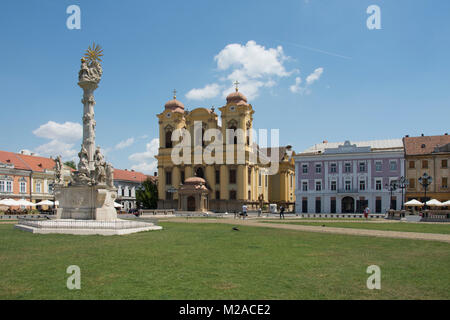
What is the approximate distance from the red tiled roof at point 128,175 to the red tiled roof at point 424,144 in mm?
60801

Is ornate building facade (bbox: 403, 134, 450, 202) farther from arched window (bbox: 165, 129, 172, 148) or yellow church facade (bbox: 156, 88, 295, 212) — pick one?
arched window (bbox: 165, 129, 172, 148)

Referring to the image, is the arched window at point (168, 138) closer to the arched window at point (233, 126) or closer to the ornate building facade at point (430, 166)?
the arched window at point (233, 126)

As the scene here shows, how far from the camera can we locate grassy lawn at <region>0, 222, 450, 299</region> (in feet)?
26.5

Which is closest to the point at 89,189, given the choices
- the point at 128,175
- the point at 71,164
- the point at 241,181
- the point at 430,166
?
the point at 241,181

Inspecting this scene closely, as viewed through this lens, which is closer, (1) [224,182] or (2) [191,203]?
(2) [191,203]

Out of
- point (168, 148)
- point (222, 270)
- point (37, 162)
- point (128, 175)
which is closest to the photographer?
point (222, 270)

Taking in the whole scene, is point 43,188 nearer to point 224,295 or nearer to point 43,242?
point 43,242

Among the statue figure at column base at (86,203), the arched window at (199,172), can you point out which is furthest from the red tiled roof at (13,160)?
the statue figure at column base at (86,203)

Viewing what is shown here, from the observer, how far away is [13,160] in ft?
219

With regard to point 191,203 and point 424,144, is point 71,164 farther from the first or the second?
point 424,144

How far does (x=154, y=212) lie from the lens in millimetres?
54250

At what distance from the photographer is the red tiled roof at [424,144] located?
60.1 meters

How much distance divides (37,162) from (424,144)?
214ft
